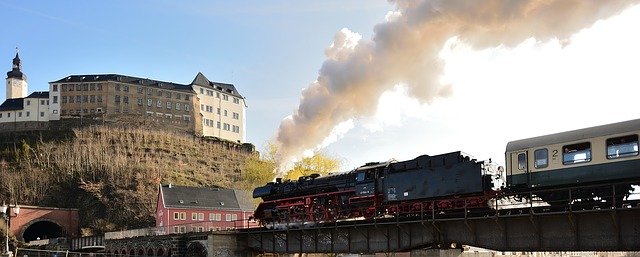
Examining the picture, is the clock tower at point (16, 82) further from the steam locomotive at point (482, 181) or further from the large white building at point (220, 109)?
the steam locomotive at point (482, 181)

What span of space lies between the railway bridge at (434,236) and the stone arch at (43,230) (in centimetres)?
5327

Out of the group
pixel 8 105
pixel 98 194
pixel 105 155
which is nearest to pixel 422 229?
pixel 98 194

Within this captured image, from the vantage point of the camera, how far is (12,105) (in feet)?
424

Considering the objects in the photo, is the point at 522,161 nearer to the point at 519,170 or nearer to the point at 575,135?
the point at 519,170

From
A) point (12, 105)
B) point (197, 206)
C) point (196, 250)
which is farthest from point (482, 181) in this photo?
point (12, 105)

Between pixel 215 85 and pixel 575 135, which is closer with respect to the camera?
pixel 575 135

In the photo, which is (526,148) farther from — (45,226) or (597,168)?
(45,226)

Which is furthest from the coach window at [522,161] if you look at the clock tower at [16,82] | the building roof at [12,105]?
the clock tower at [16,82]

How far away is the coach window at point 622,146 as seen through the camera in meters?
24.9

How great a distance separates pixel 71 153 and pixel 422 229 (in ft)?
326

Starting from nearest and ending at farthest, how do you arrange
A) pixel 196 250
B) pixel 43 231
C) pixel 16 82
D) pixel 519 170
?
pixel 519 170
pixel 196 250
pixel 43 231
pixel 16 82

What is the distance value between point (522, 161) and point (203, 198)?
63097mm

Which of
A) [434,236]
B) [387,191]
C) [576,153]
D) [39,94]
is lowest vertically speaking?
[434,236]

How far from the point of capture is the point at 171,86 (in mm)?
135250
